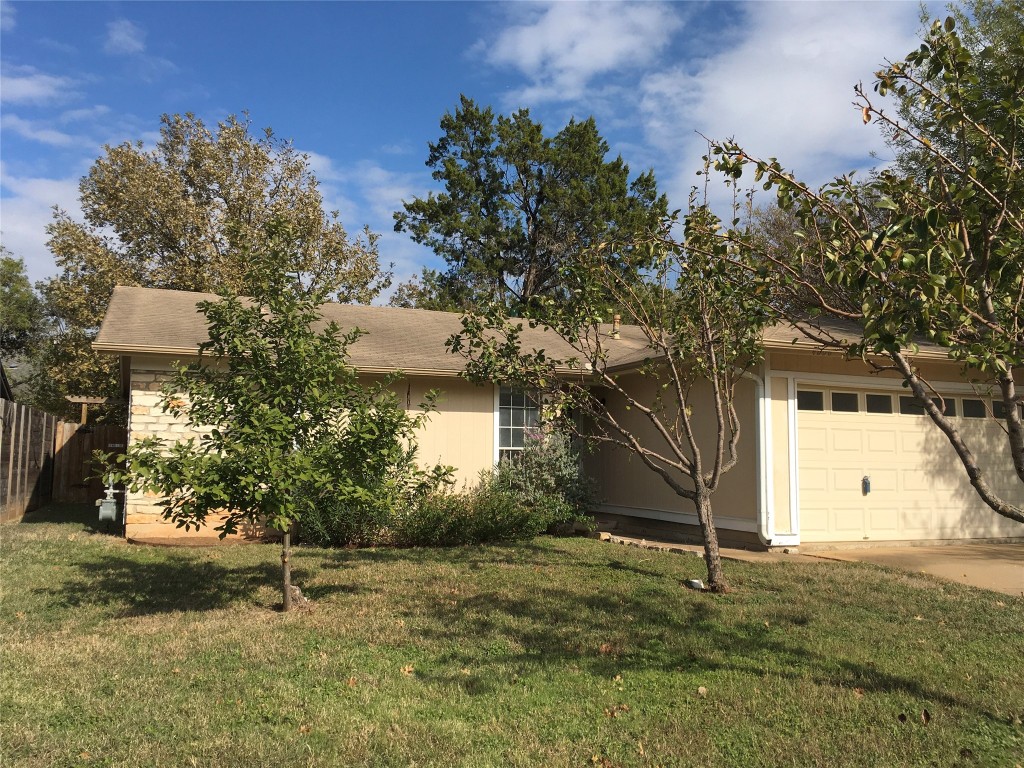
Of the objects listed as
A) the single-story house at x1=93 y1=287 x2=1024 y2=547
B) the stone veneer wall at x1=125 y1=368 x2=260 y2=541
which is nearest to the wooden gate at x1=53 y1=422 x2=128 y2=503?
the single-story house at x1=93 y1=287 x2=1024 y2=547

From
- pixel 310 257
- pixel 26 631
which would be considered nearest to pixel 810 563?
pixel 26 631

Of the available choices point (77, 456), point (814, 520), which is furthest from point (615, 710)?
point (77, 456)

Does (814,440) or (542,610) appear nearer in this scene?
(542,610)

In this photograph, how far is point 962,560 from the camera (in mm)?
9836

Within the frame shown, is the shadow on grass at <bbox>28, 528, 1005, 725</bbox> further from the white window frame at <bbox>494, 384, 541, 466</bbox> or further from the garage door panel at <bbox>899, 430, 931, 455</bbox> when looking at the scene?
the garage door panel at <bbox>899, 430, 931, 455</bbox>

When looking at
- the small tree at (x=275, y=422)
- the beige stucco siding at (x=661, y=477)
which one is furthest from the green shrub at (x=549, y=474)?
the small tree at (x=275, y=422)

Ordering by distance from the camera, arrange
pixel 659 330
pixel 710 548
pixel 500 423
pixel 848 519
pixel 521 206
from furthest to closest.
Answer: pixel 521 206, pixel 500 423, pixel 848 519, pixel 659 330, pixel 710 548

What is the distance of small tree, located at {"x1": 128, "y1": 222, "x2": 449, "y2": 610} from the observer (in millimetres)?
6180

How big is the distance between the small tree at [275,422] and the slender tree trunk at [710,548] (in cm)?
289

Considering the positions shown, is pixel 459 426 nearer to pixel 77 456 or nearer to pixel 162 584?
pixel 162 584

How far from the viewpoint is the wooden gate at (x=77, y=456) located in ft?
58.4

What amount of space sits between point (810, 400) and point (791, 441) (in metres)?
0.75

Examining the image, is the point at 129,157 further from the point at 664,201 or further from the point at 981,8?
the point at 981,8

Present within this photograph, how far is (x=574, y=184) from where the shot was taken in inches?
1147
